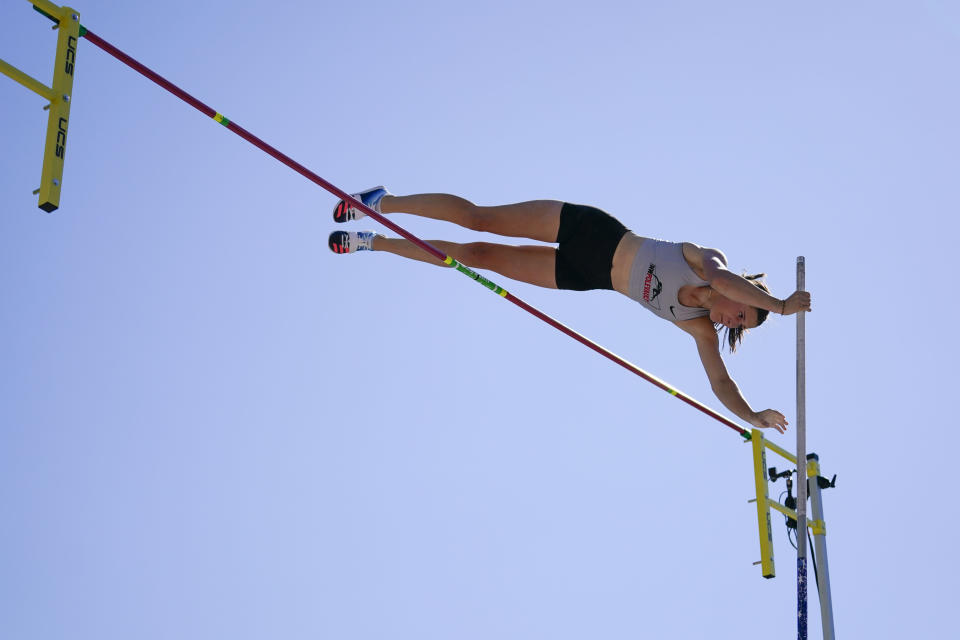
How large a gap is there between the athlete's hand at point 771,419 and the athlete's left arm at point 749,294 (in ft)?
3.17

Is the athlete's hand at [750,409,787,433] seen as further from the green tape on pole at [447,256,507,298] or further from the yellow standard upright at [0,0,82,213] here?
the yellow standard upright at [0,0,82,213]

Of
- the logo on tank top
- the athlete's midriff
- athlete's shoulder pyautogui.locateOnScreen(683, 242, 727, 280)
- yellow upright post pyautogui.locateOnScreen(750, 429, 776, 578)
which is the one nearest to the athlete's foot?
the athlete's midriff

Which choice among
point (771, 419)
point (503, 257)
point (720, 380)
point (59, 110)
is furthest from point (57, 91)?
point (771, 419)

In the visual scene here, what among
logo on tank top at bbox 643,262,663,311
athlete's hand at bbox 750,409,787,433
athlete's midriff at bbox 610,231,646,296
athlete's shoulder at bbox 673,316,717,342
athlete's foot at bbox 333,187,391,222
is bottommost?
athlete's hand at bbox 750,409,787,433

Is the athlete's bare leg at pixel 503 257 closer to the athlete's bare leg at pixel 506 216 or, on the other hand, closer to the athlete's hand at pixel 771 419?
the athlete's bare leg at pixel 506 216

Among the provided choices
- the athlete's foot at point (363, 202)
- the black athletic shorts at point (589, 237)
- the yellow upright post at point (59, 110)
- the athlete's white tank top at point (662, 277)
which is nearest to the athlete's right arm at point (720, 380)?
the athlete's white tank top at point (662, 277)

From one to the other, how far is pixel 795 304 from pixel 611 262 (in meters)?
1.32

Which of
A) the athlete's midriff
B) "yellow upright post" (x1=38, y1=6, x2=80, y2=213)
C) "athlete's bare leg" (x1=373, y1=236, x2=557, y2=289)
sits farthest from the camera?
"athlete's bare leg" (x1=373, y1=236, x2=557, y2=289)

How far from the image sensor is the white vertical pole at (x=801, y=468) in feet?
23.7

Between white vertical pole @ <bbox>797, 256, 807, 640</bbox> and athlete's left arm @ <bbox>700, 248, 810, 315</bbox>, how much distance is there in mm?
134

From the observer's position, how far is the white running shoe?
338 inches

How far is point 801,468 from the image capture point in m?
7.55

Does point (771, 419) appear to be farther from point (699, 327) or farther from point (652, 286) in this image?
point (652, 286)

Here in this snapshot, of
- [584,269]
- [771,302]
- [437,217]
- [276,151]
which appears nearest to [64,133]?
[276,151]
